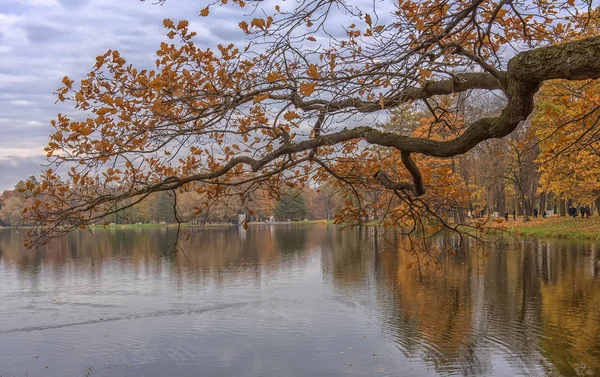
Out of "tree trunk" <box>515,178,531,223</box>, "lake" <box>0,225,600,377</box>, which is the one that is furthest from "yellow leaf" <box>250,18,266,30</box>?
"tree trunk" <box>515,178,531,223</box>

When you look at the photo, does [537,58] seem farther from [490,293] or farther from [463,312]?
[490,293]

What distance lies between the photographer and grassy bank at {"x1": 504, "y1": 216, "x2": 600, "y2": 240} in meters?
34.2

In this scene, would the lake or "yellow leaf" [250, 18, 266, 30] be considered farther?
the lake

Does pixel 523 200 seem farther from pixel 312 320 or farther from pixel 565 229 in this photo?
pixel 312 320

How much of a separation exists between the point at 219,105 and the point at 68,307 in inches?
540

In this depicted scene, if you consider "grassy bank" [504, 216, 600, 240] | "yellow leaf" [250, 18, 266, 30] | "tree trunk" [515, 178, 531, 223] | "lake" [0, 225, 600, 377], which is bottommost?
"lake" [0, 225, 600, 377]

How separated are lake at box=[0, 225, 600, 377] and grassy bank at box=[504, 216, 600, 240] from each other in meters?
8.70

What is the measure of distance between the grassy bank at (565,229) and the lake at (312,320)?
28.6ft

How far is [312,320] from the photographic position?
15.2m

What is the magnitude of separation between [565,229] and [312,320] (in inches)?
1088

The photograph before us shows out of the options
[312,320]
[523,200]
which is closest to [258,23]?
[312,320]

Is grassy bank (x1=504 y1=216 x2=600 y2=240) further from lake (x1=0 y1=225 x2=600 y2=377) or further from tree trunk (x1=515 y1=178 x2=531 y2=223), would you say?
lake (x1=0 y1=225 x2=600 y2=377)

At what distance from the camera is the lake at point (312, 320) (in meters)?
11.4

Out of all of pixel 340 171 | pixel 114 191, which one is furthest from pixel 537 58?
pixel 114 191
